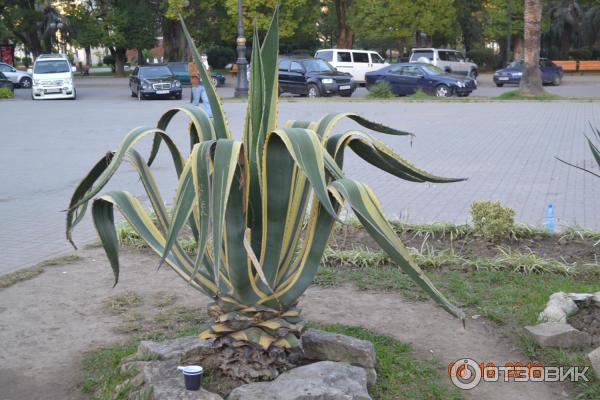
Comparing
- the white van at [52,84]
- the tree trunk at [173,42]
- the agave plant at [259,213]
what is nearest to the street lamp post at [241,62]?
the white van at [52,84]

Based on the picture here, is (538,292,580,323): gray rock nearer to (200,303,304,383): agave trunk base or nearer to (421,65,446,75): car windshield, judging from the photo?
(200,303,304,383): agave trunk base

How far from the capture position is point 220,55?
59.8m

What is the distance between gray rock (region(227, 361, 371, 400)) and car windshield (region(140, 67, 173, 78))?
2940 cm

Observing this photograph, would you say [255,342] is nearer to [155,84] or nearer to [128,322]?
[128,322]

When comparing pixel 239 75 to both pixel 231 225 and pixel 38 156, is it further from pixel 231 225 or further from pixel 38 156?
pixel 231 225

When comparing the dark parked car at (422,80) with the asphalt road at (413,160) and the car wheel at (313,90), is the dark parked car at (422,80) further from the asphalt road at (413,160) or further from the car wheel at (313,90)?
the asphalt road at (413,160)

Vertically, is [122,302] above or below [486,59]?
below

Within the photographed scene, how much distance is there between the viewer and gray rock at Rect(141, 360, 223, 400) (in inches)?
144

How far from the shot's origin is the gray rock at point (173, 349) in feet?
13.7

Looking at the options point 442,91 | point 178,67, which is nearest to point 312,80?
point 442,91

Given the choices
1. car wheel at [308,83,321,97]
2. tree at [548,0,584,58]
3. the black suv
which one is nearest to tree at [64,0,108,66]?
the black suv

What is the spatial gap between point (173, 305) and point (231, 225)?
221 cm

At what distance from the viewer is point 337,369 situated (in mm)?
3791

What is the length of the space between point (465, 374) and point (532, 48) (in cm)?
2444
